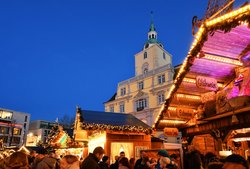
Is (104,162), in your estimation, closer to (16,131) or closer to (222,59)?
(222,59)

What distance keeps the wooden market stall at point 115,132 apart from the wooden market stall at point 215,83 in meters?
2.75

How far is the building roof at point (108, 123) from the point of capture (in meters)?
11.7

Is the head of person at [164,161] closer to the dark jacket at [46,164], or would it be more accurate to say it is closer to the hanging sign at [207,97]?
the dark jacket at [46,164]

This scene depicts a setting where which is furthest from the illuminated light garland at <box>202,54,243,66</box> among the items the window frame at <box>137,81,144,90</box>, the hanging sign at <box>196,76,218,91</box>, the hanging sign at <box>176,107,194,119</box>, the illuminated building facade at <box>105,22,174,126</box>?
the window frame at <box>137,81,144,90</box>

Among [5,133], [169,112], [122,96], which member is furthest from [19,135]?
[169,112]

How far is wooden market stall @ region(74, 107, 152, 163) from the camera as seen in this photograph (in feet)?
39.1

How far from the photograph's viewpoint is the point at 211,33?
18.0ft

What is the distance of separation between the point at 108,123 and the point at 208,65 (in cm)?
681

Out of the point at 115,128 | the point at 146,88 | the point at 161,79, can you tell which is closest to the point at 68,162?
the point at 115,128

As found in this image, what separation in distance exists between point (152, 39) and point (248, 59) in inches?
2070

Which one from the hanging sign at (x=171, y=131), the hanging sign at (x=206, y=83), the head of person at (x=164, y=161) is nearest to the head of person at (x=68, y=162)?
the head of person at (x=164, y=161)

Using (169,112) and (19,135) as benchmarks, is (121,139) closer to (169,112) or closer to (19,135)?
(169,112)

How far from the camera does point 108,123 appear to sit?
12.3 m

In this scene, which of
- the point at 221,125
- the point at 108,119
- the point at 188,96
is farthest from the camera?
the point at 108,119
